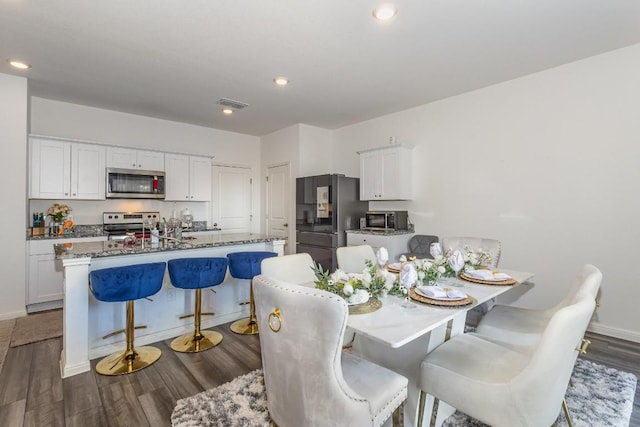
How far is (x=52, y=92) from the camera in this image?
3.96 meters

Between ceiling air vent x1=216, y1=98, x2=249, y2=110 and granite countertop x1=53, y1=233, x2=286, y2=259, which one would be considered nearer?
granite countertop x1=53, y1=233, x2=286, y2=259

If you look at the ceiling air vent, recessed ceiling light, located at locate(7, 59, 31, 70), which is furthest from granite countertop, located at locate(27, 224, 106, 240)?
the ceiling air vent

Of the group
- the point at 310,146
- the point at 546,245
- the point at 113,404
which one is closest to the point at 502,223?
the point at 546,245

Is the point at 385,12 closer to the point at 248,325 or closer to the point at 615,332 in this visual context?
the point at 248,325

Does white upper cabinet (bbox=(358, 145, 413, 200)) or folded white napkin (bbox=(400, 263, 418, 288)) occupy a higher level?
white upper cabinet (bbox=(358, 145, 413, 200))

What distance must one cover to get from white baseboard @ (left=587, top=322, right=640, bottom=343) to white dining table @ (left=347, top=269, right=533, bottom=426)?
1836 millimetres

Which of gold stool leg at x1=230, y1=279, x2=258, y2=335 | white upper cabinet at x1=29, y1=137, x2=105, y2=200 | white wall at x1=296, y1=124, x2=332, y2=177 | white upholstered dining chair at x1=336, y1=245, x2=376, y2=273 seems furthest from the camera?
white wall at x1=296, y1=124, x2=332, y2=177

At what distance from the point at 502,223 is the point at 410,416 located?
2.83 m

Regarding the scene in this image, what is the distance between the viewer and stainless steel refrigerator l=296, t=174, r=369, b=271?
4.73m

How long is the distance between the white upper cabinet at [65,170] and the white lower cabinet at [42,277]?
2.26ft

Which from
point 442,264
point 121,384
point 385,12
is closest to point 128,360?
point 121,384

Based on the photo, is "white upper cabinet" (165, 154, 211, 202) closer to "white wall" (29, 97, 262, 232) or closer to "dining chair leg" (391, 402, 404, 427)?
"white wall" (29, 97, 262, 232)

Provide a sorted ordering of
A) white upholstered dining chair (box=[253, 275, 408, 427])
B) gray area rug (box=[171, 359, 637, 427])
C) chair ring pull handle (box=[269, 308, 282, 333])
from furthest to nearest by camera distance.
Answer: gray area rug (box=[171, 359, 637, 427]), chair ring pull handle (box=[269, 308, 282, 333]), white upholstered dining chair (box=[253, 275, 408, 427])

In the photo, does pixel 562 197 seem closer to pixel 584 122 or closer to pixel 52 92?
pixel 584 122
